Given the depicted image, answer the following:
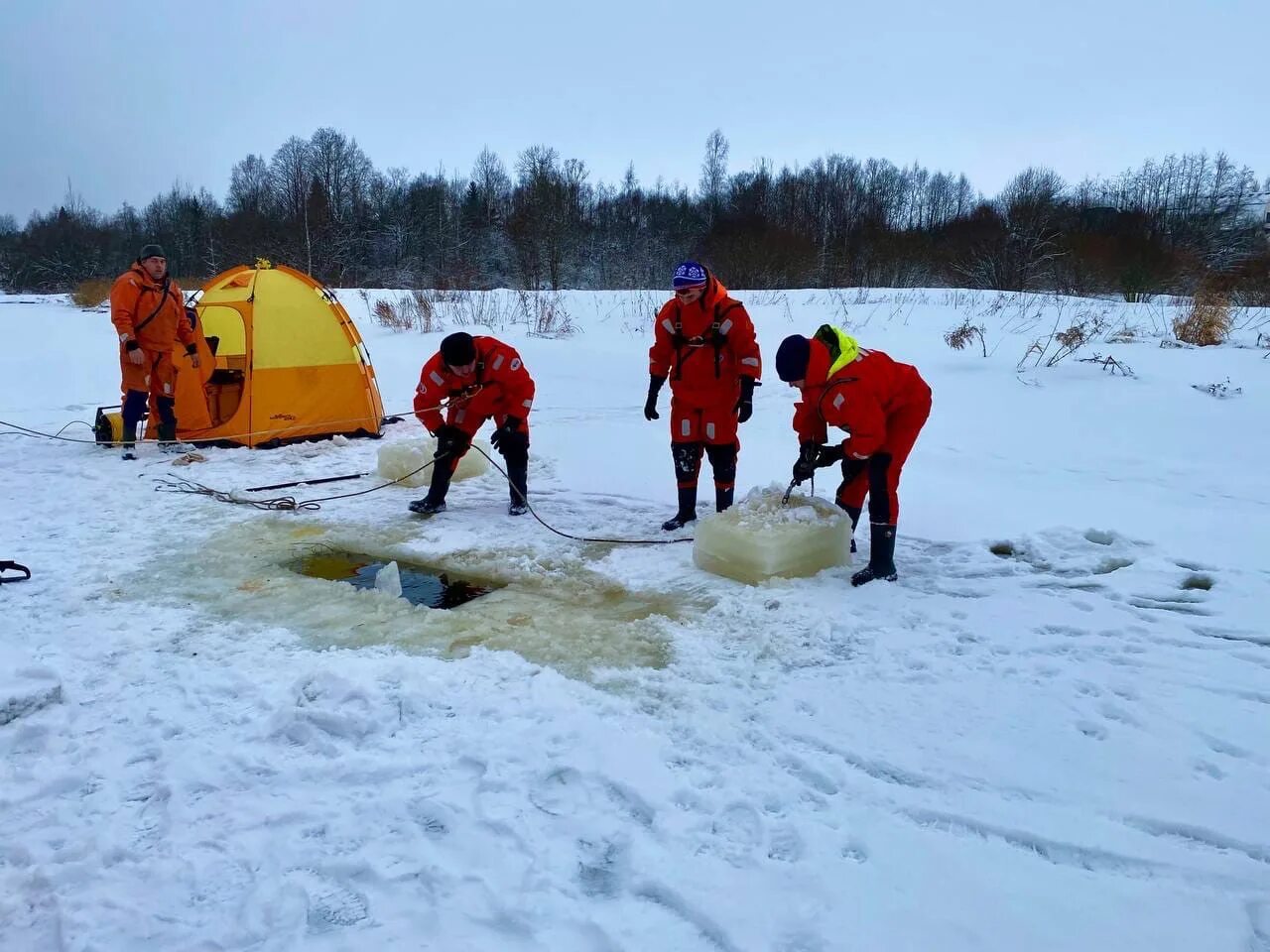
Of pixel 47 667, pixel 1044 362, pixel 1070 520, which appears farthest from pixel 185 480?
pixel 1044 362

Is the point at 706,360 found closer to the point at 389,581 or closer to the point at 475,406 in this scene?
the point at 475,406

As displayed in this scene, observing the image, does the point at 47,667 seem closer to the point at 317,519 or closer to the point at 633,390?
the point at 317,519

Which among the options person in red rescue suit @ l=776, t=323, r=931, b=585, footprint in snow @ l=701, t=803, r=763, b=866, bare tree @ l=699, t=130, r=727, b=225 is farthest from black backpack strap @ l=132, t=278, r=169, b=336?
bare tree @ l=699, t=130, r=727, b=225

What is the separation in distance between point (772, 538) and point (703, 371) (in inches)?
52.4

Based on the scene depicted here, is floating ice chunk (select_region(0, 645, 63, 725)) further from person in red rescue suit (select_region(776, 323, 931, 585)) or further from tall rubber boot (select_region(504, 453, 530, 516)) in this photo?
person in red rescue suit (select_region(776, 323, 931, 585))

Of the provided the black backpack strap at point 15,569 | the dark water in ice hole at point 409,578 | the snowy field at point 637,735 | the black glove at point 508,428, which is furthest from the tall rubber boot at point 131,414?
the black glove at point 508,428

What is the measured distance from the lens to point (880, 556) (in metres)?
3.99

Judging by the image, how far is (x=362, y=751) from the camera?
2559mm

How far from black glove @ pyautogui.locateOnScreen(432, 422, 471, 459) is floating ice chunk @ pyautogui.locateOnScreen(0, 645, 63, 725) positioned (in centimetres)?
278

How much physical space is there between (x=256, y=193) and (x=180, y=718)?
162ft

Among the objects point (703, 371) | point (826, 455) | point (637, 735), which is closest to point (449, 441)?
point (703, 371)

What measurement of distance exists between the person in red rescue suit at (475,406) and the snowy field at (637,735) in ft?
1.02

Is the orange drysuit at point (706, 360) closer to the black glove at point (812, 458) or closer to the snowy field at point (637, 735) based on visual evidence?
the black glove at point (812, 458)

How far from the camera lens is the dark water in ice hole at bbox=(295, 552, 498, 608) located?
4.01 meters
